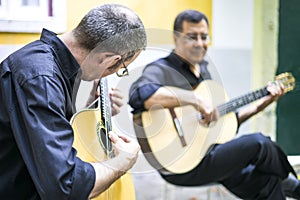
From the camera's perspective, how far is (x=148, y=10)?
1.74 meters

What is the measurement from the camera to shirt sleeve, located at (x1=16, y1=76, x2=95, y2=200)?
34.9 inches

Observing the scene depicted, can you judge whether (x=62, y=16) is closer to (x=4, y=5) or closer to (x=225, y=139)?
(x=4, y=5)

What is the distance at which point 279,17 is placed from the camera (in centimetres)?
199

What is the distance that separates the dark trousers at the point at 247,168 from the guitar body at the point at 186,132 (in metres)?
0.05

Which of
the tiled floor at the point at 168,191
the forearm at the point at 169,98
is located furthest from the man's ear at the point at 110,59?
the tiled floor at the point at 168,191

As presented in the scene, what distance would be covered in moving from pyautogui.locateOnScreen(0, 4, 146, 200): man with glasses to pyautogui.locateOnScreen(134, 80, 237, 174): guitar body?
41 cm

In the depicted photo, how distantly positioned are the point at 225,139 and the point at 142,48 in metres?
0.84

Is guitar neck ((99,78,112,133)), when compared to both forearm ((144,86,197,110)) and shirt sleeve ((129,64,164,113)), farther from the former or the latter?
forearm ((144,86,197,110))

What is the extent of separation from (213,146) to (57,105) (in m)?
0.94

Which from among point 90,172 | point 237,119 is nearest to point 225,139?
point 237,119

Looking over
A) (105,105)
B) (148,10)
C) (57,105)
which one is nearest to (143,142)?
(105,105)

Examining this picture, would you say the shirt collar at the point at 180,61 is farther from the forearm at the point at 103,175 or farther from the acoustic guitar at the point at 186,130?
the forearm at the point at 103,175

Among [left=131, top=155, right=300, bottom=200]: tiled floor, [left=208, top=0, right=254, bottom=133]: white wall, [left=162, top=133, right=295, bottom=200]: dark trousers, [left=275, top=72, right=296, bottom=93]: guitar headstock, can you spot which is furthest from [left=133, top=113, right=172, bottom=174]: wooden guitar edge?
[left=275, top=72, right=296, bottom=93]: guitar headstock

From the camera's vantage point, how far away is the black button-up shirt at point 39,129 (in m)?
0.89
